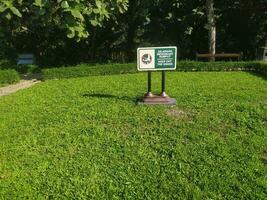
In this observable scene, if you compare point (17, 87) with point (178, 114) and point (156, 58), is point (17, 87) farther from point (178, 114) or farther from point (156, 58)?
point (178, 114)

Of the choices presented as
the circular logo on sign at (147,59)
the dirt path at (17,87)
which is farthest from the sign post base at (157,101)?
the dirt path at (17,87)

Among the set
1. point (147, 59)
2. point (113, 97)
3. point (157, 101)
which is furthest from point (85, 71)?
point (157, 101)

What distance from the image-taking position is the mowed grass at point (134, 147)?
5523mm

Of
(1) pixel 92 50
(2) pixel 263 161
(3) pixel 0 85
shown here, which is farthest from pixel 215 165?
(1) pixel 92 50

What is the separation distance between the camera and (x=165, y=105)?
944 cm

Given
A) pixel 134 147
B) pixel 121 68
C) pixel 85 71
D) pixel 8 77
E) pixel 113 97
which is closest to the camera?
pixel 134 147

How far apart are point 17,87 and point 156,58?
701 cm

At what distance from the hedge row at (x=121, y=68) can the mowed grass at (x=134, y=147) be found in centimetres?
485

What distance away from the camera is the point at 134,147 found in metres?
6.84

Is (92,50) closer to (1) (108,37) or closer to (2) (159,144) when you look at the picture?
(1) (108,37)

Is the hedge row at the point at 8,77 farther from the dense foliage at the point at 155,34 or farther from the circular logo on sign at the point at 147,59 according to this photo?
the circular logo on sign at the point at 147,59

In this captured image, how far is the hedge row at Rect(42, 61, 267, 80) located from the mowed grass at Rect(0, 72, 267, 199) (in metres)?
4.85

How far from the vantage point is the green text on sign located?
31.5 feet

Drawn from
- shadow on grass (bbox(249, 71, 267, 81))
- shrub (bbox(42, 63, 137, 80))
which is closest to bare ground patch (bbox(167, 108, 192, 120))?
shadow on grass (bbox(249, 71, 267, 81))
